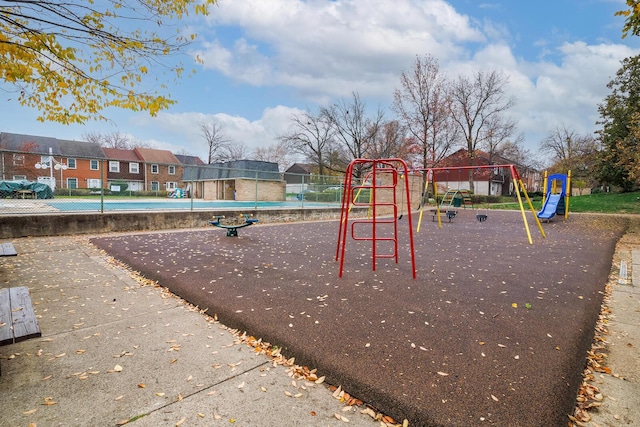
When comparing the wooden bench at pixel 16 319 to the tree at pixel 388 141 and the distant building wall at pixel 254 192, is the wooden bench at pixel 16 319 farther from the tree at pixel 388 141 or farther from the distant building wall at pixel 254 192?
the tree at pixel 388 141

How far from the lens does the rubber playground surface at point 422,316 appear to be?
6.62 ft

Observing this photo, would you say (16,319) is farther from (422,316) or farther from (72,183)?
(72,183)

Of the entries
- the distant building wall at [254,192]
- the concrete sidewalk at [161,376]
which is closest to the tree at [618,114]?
the distant building wall at [254,192]

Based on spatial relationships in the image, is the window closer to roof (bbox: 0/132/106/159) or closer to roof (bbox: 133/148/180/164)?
roof (bbox: 0/132/106/159)

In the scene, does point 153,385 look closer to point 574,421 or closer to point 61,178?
point 574,421

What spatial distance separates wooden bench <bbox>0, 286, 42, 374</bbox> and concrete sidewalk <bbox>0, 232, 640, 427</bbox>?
12.7 inches

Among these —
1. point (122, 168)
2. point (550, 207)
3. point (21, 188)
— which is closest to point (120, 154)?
point (122, 168)

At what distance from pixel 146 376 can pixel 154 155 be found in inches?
1937

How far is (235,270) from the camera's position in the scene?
5.04m

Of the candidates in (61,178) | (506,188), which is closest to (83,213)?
(61,178)

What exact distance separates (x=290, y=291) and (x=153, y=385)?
2.02 metres

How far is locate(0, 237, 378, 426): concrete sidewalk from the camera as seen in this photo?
6.10 ft

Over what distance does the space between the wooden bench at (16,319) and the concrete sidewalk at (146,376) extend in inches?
12.7

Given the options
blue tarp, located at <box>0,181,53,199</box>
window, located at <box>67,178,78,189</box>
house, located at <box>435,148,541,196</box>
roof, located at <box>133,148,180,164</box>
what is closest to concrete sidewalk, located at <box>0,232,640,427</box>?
blue tarp, located at <box>0,181,53,199</box>
